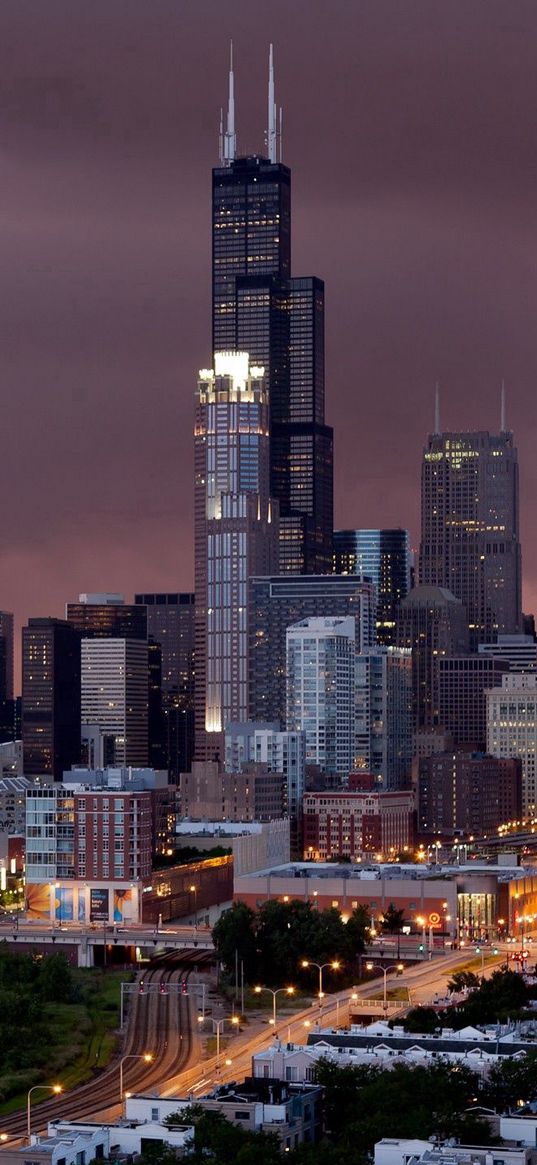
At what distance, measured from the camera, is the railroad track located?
403 feet

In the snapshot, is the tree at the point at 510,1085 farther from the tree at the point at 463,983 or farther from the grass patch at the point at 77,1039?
the tree at the point at 463,983

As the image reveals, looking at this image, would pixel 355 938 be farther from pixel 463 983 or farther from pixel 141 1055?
pixel 141 1055

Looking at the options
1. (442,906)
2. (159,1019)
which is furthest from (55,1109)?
(442,906)

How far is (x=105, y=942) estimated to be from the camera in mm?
189750

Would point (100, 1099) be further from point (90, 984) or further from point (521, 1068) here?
point (90, 984)

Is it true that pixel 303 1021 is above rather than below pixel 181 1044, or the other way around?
above

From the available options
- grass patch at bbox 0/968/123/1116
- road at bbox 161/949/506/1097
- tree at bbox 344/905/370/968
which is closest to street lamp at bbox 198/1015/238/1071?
road at bbox 161/949/506/1097

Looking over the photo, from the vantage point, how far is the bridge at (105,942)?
7407 inches

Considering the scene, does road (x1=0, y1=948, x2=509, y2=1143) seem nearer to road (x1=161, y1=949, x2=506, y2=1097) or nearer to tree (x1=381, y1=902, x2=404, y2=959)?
road (x1=161, y1=949, x2=506, y2=1097)

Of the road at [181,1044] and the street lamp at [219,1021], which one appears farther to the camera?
the street lamp at [219,1021]

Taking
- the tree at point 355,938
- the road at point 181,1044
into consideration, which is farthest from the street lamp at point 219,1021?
the tree at point 355,938

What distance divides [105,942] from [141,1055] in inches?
1817

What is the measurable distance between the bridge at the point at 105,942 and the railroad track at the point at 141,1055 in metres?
6.50

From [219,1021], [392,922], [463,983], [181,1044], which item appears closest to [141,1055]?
[181,1044]
